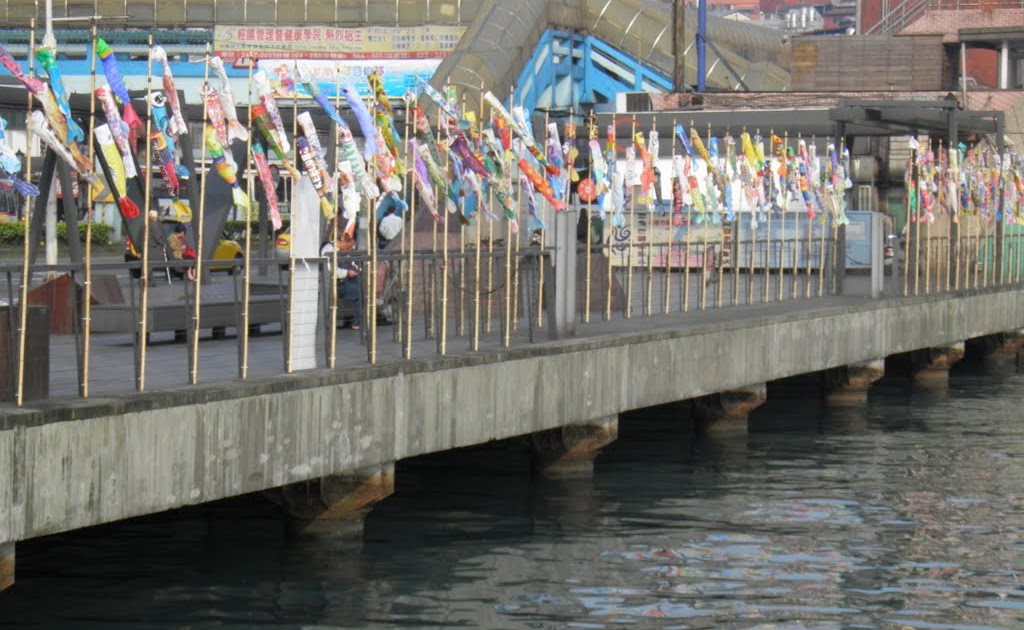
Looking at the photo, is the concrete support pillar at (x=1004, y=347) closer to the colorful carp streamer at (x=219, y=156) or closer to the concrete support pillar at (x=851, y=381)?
the concrete support pillar at (x=851, y=381)

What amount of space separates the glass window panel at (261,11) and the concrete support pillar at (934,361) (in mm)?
59263

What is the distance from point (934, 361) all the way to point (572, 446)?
13.7 meters

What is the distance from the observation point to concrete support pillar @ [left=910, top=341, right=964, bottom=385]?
33.7 metres

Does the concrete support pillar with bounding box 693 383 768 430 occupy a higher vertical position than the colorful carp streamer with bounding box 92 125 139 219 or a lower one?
lower

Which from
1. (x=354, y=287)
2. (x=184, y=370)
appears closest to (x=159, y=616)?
(x=184, y=370)

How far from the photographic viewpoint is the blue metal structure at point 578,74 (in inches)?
2586

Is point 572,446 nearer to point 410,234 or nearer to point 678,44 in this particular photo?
point 410,234

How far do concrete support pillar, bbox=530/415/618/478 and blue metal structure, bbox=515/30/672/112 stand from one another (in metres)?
42.3

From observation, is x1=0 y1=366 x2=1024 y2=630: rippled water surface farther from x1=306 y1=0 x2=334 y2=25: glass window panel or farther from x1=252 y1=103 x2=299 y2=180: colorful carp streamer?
x1=306 y1=0 x2=334 y2=25: glass window panel

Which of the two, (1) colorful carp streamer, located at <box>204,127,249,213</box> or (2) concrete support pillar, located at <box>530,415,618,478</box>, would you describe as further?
(2) concrete support pillar, located at <box>530,415,618,478</box>

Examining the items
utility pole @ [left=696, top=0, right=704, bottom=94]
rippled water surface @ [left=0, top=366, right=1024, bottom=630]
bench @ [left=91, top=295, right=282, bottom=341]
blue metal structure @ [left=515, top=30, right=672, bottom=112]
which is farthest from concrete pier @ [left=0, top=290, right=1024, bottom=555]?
utility pole @ [left=696, top=0, right=704, bottom=94]

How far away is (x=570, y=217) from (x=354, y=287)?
3864 mm

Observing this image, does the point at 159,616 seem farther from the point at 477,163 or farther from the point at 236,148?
the point at 236,148

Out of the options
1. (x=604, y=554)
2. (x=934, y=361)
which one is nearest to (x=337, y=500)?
(x=604, y=554)
